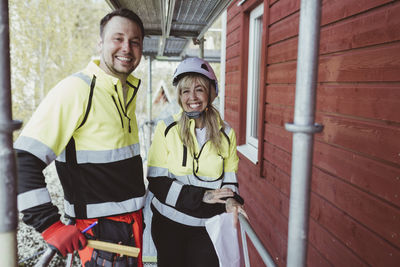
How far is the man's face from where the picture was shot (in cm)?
184

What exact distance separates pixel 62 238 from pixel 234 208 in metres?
1.02

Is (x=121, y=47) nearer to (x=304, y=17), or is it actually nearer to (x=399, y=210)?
(x=304, y=17)

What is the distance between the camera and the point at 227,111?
5.79 metres

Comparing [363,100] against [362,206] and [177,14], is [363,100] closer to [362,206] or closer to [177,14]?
[362,206]

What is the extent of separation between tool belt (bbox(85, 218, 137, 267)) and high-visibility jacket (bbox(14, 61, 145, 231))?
0.23ft

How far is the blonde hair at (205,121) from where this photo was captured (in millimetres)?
2232

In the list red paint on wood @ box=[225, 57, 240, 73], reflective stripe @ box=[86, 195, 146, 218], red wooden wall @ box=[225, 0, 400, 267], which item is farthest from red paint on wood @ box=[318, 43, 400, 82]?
red paint on wood @ box=[225, 57, 240, 73]

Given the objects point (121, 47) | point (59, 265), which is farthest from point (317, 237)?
point (59, 265)

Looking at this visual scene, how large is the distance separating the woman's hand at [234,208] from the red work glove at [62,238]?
0.90 metres

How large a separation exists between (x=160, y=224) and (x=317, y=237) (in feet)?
3.85

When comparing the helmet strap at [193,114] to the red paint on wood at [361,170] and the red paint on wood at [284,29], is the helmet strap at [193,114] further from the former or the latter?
the red paint on wood at [284,29]

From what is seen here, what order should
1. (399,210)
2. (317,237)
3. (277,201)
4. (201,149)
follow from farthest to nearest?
1. (277,201)
2. (317,237)
3. (201,149)
4. (399,210)

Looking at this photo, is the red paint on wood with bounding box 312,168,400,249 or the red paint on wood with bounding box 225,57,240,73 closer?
the red paint on wood with bounding box 312,168,400,249

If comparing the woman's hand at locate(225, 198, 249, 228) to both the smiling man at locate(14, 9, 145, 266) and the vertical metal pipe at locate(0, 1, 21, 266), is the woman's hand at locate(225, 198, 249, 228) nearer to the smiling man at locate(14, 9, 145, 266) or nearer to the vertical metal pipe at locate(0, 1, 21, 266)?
the smiling man at locate(14, 9, 145, 266)
